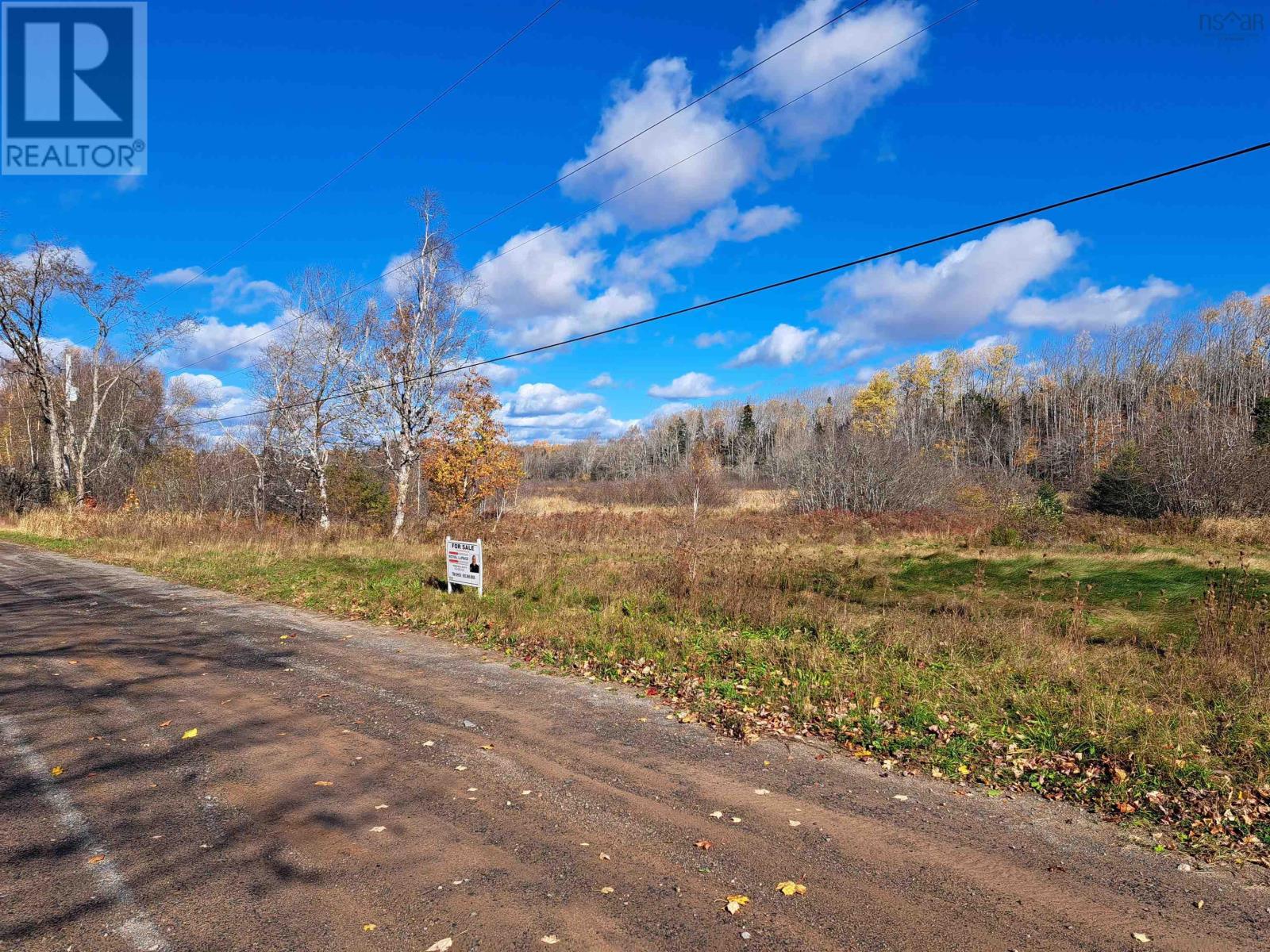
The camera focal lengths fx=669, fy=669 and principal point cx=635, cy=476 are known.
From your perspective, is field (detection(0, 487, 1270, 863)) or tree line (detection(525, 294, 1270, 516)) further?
tree line (detection(525, 294, 1270, 516))

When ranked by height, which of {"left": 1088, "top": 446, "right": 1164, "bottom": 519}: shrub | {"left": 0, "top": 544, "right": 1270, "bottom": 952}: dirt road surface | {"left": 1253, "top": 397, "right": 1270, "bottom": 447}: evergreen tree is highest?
{"left": 1253, "top": 397, "right": 1270, "bottom": 447}: evergreen tree

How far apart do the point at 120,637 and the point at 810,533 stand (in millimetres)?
20716

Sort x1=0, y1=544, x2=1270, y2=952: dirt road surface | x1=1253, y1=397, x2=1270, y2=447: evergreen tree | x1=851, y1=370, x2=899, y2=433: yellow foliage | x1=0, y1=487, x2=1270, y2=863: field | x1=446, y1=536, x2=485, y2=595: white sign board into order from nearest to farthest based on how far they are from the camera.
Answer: x1=0, y1=544, x2=1270, y2=952: dirt road surface
x1=0, y1=487, x2=1270, y2=863: field
x1=446, y1=536, x2=485, y2=595: white sign board
x1=1253, y1=397, x2=1270, y2=447: evergreen tree
x1=851, y1=370, x2=899, y2=433: yellow foliage

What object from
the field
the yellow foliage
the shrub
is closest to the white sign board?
the field

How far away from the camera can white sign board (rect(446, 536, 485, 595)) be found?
12094 mm

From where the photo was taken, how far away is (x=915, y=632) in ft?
29.9

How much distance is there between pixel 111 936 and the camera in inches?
126

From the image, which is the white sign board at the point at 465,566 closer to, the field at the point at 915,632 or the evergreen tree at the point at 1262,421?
the field at the point at 915,632

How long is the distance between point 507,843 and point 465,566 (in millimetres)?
8559

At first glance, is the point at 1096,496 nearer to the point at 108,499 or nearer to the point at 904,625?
the point at 904,625

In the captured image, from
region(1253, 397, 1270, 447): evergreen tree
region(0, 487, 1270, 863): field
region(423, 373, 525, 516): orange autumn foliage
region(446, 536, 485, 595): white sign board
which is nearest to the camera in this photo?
region(0, 487, 1270, 863): field

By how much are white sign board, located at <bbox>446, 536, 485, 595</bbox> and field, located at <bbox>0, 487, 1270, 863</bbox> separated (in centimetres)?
28

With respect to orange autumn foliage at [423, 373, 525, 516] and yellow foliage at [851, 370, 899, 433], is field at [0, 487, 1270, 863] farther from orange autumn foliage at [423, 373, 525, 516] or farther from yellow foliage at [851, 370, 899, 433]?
yellow foliage at [851, 370, 899, 433]

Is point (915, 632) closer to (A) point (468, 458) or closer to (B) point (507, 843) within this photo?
(B) point (507, 843)
